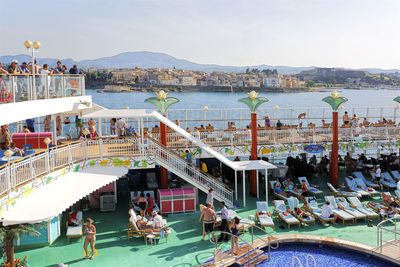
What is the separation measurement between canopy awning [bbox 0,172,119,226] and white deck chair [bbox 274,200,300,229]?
6901mm

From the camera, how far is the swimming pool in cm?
1302

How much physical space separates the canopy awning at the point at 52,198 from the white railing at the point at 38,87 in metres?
3.32

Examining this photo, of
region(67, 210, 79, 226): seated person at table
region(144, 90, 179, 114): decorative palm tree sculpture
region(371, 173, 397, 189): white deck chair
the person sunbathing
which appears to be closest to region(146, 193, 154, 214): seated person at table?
region(67, 210, 79, 226): seated person at table

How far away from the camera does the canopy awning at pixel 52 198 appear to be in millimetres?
11352

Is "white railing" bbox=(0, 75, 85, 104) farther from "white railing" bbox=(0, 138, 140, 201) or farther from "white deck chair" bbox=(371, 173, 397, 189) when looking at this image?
"white deck chair" bbox=(371, 173, 397, 189)

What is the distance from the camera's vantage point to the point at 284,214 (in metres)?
16.4

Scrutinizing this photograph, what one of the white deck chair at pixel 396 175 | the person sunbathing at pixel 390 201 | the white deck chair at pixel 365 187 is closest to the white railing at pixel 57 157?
the person sunbathing at pixel 390 201

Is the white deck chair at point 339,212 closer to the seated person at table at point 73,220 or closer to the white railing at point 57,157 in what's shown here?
the white railing at point 57,157

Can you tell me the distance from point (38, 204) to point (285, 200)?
36.9ft

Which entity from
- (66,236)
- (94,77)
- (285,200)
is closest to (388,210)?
(285,200)

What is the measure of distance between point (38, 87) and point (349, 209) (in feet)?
45.0

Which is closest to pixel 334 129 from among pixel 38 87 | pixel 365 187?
pixel 365 187

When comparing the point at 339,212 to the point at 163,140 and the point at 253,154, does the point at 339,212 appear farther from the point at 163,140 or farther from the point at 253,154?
the point at 163,140

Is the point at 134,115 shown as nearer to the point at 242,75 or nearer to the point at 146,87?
the point at 146,87
